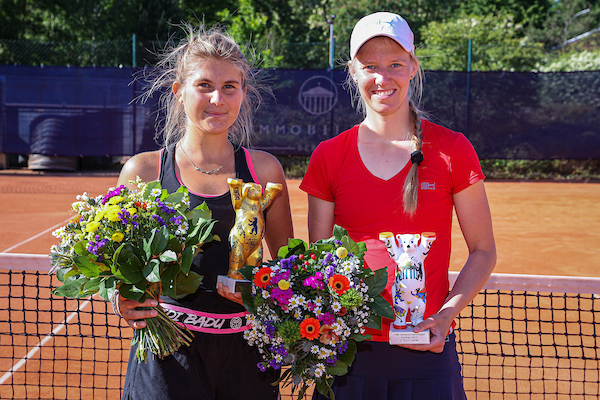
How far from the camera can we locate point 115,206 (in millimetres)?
1674

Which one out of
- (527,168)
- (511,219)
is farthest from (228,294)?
(527,168)

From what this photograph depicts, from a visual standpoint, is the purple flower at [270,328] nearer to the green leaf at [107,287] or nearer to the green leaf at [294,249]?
Result: the green leaf at [294,249]

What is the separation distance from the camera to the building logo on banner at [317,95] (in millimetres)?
13094

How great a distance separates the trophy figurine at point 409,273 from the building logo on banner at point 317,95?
456 inches

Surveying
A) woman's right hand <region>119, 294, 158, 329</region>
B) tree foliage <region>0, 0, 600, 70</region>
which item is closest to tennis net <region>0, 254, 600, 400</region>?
woman's right hand <region>119, 294, 158, 329</region>

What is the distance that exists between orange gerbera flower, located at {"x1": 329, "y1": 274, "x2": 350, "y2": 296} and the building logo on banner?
1173 centimetres

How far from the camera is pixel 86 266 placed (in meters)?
1.70

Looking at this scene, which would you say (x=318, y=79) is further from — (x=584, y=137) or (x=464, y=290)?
(x=464, y=290)

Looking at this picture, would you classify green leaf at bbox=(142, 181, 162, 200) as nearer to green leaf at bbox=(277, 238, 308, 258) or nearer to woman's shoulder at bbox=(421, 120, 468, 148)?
green leaf at bbox=(277, 238, 308, 258)

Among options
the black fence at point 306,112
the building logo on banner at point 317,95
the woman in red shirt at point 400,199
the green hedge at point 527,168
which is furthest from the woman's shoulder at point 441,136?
the green hedge at point 527,168

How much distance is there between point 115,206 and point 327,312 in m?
0.69

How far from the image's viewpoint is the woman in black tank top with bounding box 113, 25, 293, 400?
6.46 ft

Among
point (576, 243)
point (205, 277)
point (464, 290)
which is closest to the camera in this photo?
point (464, 290)

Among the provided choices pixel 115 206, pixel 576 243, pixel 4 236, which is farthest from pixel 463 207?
pixel 4 236
